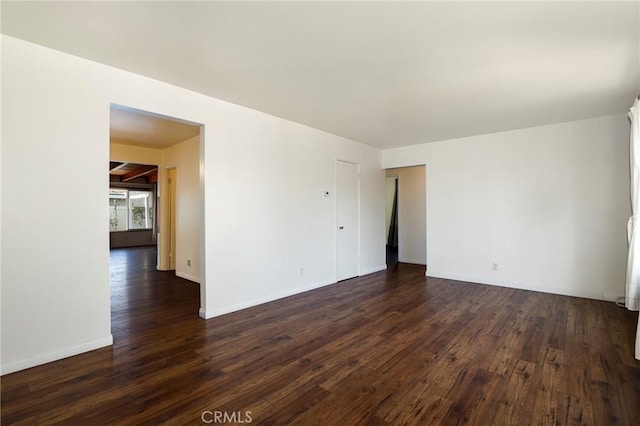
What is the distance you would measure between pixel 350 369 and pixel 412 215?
544 centimetres

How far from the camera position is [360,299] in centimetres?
423

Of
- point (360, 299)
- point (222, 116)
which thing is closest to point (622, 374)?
point (360, 299)

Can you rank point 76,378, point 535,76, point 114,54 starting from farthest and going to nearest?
point 535,76, point 114,54, point 76,378

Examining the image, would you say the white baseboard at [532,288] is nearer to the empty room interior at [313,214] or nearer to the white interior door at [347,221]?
the empty room interior at [313,214]

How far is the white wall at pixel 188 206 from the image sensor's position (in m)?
5.32

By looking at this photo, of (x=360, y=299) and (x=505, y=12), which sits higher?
(x=505, y=12)

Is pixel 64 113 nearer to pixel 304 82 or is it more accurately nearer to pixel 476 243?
pixel 304 82

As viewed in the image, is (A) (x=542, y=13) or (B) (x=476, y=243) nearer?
(A) (x=542, y=13)

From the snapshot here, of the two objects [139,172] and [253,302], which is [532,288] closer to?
[253,302]

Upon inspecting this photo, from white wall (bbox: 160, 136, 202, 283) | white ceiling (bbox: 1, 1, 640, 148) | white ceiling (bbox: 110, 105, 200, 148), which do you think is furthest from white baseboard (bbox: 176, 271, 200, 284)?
white ceiling (bbox: 1, 1, 640, 148)

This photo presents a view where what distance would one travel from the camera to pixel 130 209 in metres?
11.4

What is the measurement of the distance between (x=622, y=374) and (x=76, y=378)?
4.12 metres

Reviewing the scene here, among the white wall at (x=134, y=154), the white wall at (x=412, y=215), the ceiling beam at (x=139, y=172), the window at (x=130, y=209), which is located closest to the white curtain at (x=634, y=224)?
the white wall at (x=412, y=215)

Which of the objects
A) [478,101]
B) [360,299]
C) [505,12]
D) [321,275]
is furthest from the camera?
[321,275]
